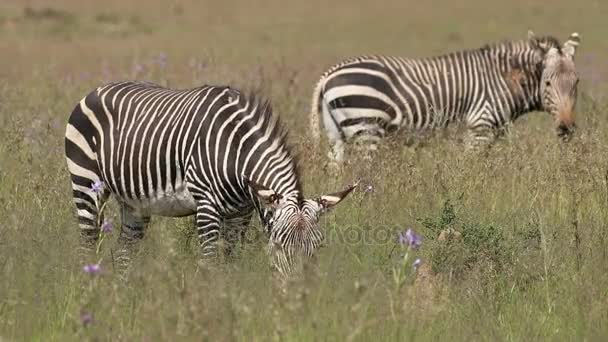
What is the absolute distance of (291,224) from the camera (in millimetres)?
5781

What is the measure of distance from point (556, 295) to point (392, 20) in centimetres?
2489

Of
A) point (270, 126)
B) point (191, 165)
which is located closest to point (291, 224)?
point (270, 126)

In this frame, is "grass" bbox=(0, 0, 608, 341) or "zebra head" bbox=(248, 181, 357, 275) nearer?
"grass" bbox=(0, 0, 608, 341)

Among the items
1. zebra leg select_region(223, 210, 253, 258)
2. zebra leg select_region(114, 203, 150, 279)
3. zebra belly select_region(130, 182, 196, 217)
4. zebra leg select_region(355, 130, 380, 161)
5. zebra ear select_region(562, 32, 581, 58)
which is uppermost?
zebra ear select_region(562, 32, 581, 58)

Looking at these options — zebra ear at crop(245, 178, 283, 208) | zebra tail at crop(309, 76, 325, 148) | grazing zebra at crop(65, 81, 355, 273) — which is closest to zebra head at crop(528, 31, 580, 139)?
zebra tail at crop(309, 76, 325, 148)

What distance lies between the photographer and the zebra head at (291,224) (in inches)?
225

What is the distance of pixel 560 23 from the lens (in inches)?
1109

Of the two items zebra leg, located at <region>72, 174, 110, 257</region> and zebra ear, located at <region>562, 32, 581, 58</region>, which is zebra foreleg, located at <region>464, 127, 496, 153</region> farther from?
zebra leg, located at <region>72, 174, 110, 257</region>

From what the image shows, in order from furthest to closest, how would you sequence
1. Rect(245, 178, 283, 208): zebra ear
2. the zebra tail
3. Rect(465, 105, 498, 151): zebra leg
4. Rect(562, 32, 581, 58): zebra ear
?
Rect(562, 32, 581, 58): zebra ear
Rect(465, 105, 498, 151): zebra leg
the zebra tail
Rect(245, 178, 283, 208): zebra ear

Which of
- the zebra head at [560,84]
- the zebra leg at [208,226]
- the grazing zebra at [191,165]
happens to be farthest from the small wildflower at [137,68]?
the zebra leg at [208,226]

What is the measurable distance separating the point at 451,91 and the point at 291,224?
6.14 metres

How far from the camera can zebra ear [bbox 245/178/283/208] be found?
19.9 ft

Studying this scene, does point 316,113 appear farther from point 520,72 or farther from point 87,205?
point 87,205

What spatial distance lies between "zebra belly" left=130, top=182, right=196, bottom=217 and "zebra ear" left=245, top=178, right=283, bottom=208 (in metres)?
0.90
